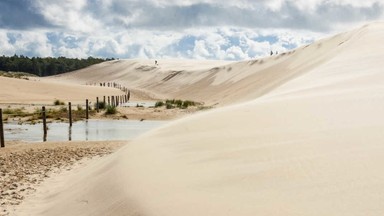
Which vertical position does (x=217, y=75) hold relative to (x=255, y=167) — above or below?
above

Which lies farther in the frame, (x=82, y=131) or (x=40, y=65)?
(x=40, y=65)

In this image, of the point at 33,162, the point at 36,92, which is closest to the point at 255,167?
the point at 33,162

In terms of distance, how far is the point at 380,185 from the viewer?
4.66 m

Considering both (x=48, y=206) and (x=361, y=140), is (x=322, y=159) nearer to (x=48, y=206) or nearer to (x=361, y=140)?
(x=361, y=140)

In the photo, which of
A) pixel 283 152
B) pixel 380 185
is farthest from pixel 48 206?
pixel 380 185

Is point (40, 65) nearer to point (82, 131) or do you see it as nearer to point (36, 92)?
point (36, 92)

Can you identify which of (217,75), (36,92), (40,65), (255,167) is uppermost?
(40,65)

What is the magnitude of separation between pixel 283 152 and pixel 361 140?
3.14ft

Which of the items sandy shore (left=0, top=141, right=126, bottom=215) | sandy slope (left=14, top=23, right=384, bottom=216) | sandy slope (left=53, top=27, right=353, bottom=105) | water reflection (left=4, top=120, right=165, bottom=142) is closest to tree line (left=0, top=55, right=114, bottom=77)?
sandy slope (left=53, top=27, right=353, bottom=105)

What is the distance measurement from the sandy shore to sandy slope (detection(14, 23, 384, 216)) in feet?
1.79

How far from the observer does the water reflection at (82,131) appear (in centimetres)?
1784

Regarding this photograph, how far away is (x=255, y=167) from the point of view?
591 centimetres

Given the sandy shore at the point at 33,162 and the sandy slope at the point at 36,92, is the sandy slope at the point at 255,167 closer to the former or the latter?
the sandy shore at the point at 33,162

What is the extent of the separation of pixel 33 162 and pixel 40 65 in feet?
438
